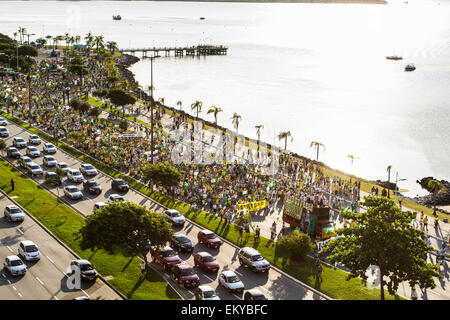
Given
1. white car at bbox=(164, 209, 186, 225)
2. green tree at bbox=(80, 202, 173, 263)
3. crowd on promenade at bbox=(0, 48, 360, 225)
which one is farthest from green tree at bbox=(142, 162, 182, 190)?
green tree at bbox=(80, 202, 173, 263)

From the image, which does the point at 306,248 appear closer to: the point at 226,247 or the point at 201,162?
the point at 226,247

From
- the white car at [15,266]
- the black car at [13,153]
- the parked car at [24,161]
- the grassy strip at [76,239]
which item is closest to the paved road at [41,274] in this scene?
the white car at [15,266]

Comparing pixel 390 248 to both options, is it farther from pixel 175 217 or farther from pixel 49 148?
pixel 49 148

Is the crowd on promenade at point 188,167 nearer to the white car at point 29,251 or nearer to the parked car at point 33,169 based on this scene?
the parked car at point 33,169

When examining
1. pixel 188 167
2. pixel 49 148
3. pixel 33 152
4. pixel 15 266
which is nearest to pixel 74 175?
pixel 33 152
